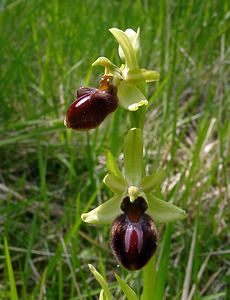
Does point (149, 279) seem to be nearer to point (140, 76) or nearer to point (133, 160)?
point (133, 160)

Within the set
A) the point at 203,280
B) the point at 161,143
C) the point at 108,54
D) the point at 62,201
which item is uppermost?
the point at 108,54

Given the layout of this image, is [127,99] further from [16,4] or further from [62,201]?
[16,4]

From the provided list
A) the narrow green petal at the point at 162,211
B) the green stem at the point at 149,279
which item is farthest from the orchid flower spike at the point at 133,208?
the green stem at the point at 149,279

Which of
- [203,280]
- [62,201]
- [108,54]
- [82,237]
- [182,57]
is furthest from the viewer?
[182,57]

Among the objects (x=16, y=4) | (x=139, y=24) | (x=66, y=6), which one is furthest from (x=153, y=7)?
(x=16, y=4)

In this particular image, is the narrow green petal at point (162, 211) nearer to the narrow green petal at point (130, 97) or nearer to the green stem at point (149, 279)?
the green stem at point (149, 279)

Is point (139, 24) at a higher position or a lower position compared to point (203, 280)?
higher
